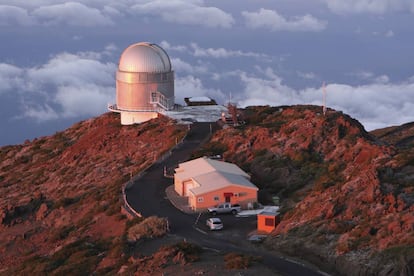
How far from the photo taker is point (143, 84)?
52656 millimetres

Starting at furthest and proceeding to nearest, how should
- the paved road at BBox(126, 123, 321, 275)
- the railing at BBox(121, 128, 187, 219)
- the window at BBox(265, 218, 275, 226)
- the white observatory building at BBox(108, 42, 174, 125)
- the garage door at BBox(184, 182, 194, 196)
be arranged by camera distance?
the white observatory building at BBox(108, 42, 174, 125), the garage door at BBox(184, 182, 194, 196), the railing at BBox(121, 128, 187, 219), the window at BBox(265, 218, 275, 226), the paved road at BBox(126, 123, 321, 275)

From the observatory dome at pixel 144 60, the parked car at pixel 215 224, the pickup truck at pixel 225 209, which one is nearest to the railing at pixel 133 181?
the pickup truck at pixel 225 209

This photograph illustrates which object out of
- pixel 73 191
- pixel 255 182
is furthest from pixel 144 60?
pixel 255 182

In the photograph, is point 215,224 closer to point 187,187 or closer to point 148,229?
point 148,229

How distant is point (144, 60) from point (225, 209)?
2398 cm

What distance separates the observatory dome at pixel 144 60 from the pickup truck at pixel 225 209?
23.5 metres

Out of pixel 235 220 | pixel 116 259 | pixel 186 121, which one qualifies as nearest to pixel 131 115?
pixel 186 121

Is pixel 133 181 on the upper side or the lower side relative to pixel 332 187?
lower

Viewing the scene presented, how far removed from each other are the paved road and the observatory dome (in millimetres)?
10526

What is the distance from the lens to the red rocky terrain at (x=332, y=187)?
23.6 meters

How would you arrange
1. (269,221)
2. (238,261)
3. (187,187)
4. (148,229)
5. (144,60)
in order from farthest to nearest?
1. (144,60)
2. (187,187)
3. (269,221)
4. (148,229)
5. (238,261)

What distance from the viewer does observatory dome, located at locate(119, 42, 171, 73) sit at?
52625 millimetres

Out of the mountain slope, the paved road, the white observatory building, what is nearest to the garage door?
the paved road

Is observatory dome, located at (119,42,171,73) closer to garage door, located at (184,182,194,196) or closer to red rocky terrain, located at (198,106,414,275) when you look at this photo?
red rocky terrain, located at (198,106,414,275)
